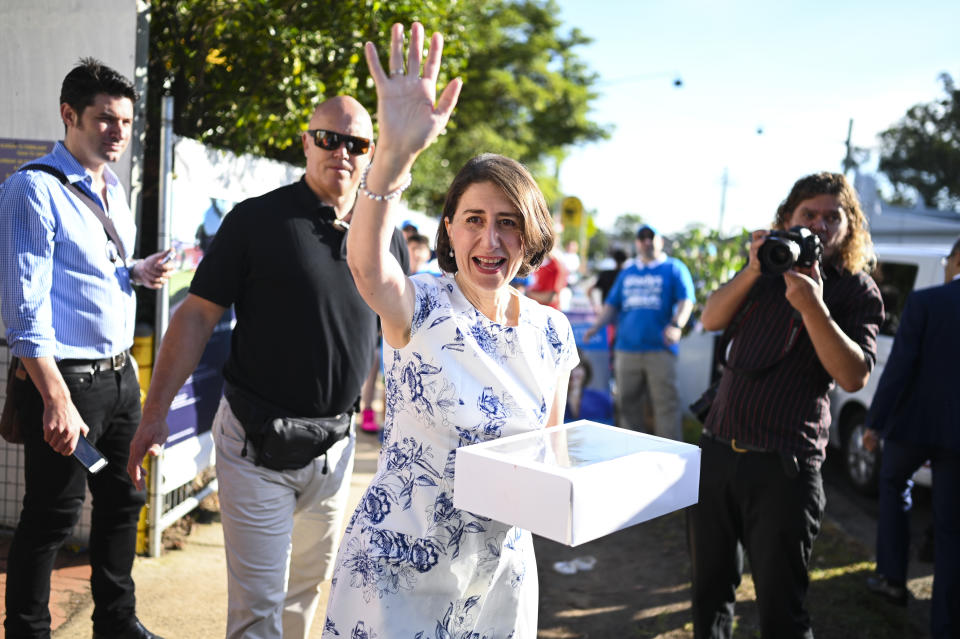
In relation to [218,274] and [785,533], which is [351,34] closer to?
[218,274]

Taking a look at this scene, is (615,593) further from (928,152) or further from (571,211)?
(928,152)

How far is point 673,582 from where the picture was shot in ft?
15.8

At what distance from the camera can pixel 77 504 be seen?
2932 mm

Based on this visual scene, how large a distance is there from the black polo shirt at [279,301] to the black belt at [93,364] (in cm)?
59

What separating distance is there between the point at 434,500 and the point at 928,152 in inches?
1765

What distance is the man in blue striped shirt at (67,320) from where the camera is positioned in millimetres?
2662

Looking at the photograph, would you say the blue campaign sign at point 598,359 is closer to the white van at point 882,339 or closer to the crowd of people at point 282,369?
the white van at point 882,339

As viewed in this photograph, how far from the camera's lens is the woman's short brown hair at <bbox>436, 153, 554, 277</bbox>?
1.87 metres

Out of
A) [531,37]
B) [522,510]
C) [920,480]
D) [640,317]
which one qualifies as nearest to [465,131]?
[531,37]

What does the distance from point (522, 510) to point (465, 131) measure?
790 inches

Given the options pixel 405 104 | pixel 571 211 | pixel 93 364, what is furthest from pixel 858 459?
pixel 571 211

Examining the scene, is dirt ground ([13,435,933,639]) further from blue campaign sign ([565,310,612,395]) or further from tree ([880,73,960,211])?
tree ([880,73,960,211])

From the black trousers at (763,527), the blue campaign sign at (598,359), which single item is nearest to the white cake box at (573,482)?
the black trousers at (763,527)

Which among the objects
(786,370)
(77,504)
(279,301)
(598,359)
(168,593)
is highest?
(279,301)
